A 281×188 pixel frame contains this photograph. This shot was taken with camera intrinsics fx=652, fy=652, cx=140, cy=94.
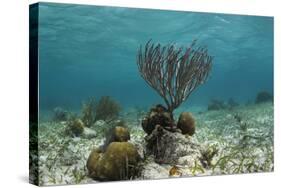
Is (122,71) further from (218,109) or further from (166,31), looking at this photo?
(218,109)

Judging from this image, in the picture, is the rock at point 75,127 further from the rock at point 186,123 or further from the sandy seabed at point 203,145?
the rock at point 186,123

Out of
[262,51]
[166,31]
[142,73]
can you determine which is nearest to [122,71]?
[142,73]

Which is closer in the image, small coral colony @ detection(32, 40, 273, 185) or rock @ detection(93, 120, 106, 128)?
small coral colony @ detection(32, 40, 273, 185)

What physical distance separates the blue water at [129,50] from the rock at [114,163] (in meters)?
0.79

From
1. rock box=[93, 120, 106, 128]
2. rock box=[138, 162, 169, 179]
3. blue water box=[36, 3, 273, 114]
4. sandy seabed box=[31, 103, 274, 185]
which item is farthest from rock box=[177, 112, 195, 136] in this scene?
rock box=[93, 120, 106, 128]

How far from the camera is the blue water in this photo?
33.6 ft

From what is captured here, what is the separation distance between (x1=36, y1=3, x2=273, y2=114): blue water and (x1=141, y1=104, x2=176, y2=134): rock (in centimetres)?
15

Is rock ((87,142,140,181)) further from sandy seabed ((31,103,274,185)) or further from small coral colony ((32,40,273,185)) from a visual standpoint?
sandy seabed ((31,103,274,185))

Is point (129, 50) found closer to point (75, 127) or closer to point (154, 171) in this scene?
point (75, 127)

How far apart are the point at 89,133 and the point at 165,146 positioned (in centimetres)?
135

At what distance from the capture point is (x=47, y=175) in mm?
10148

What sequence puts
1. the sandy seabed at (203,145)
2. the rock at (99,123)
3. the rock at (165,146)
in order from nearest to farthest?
the sandy seabed at (203,145) < the rock at (99,123) < the rock at (165,146)

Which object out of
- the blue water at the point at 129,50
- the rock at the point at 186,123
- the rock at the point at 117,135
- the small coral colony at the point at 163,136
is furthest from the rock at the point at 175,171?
the blue water at the point at 129,50

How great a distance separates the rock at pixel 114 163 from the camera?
10.4 meters
